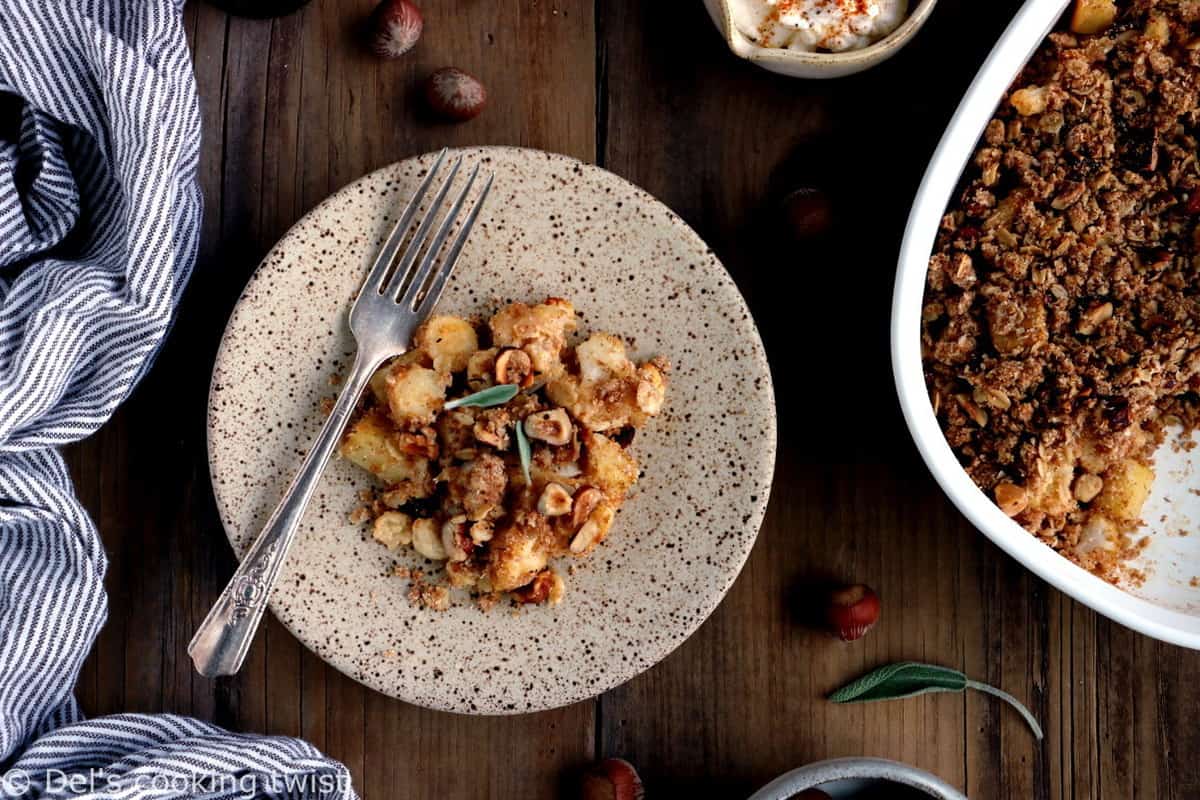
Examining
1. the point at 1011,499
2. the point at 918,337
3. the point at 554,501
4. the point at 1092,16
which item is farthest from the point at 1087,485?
the point at 554,501

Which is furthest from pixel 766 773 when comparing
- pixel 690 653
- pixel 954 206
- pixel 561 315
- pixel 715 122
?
→ pixel 715 122

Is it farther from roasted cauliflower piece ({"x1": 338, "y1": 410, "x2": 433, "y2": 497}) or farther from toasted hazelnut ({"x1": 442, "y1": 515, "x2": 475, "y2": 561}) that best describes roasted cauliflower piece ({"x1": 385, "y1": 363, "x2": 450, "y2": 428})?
toasted hazelnut ({"x1": 442, "y1": 515, "x2": 475, "y2": 561})

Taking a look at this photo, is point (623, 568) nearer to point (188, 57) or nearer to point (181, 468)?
point (181, 468)

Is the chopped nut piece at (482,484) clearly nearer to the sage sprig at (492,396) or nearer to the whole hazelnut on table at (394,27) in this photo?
the sage sprig at (492,396)

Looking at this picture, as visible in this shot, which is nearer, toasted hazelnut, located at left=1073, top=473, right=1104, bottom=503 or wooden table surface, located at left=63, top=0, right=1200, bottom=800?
toasted hazelnut, located at left=1073, top=473, right=1104, bottom=503

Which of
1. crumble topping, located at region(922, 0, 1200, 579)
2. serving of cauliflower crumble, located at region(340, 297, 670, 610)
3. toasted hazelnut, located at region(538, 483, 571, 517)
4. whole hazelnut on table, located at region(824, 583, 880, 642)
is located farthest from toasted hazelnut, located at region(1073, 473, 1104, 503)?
toasted hazelnut, located at region(538, 483, 571, 517)

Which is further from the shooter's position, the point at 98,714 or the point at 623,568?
the point at 98,714
